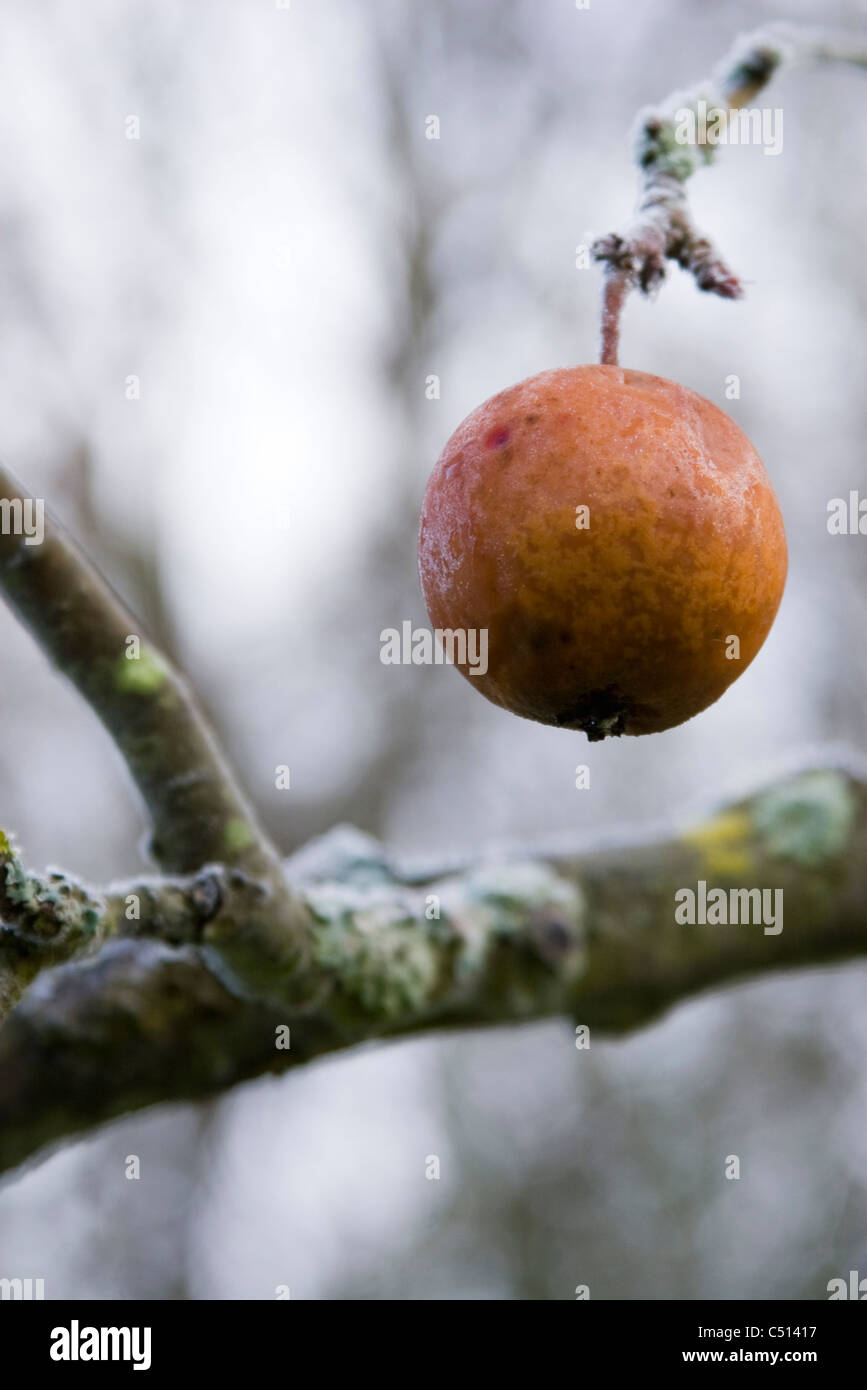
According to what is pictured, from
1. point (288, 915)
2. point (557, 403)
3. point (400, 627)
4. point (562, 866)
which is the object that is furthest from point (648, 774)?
point (557, 403)

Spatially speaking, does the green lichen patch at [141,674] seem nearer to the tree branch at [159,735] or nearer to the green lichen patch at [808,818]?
the tree branch at [159,735]

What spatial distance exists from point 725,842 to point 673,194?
1666 millimetres

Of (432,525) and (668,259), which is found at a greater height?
(668,259)

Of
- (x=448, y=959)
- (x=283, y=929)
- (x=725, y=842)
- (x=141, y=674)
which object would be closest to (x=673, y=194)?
(x=141, y=674)

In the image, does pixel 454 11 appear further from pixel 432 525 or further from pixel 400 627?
pixel 432 525

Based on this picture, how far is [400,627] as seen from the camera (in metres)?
6.82

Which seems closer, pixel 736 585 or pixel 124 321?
pixel 736 585

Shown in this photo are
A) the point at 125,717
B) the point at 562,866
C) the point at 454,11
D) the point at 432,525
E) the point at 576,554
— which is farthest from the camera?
the point at 454,11

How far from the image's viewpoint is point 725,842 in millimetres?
2551

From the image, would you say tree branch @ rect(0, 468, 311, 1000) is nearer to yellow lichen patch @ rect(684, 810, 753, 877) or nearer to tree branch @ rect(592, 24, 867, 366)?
tree branch @ rect(592, 24, 867, 366)

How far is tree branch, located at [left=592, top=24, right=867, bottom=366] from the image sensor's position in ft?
3.53

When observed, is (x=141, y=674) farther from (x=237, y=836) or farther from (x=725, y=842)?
(x=725, y=842)
